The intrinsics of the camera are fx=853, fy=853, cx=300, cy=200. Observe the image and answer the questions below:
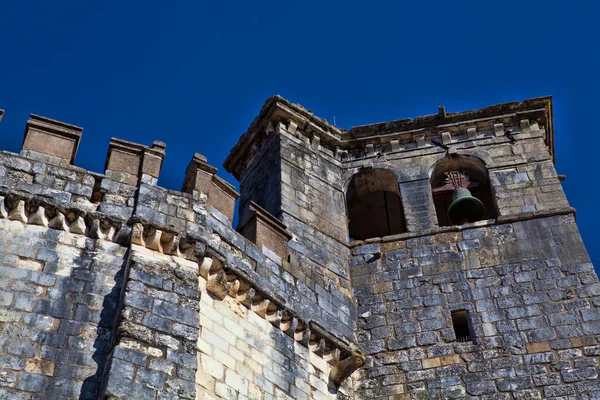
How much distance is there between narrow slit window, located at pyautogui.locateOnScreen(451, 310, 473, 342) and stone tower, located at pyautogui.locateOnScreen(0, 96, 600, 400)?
3 centimetres

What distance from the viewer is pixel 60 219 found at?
740cm

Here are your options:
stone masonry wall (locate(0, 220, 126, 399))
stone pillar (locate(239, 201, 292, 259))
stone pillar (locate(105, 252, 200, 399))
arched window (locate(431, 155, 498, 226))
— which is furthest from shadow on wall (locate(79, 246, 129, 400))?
arched window (locate(431, 155, 498, 226))

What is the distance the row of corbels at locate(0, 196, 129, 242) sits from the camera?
23.9 feet

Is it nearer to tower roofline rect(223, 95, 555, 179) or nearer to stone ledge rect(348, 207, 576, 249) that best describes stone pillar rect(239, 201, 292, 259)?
stone ledge rect(348, 207, 576, 249)

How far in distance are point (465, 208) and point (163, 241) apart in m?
5.00

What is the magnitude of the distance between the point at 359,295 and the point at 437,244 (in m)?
1.25

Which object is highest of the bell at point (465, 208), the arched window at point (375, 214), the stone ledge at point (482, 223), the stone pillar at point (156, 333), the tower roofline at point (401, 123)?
the tower roofline at point (401, 123)

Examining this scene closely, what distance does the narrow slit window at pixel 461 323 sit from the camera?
31.4 feet

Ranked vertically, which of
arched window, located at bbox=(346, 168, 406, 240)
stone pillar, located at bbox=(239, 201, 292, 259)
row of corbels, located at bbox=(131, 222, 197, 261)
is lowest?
row of corbels, located at bbox=(131, 222, 197, 261)

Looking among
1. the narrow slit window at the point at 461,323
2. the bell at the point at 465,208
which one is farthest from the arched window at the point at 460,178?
the narrow slit window at the point at 461,323

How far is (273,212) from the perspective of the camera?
35.0ft

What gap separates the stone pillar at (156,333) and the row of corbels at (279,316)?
34cm

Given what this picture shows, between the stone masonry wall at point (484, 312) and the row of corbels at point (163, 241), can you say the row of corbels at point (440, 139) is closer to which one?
the stone masonry wall at point (484, 312)

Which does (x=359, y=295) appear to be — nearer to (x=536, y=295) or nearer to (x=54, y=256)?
(x=536, y=295)
